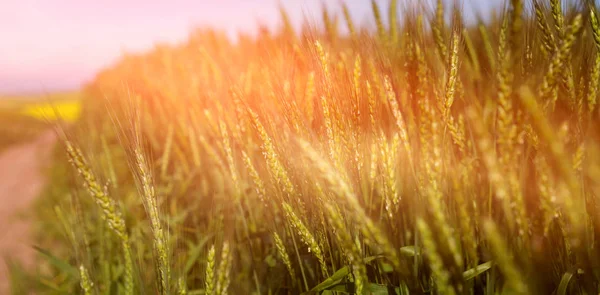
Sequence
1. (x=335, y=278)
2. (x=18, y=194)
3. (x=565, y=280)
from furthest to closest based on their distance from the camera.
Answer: (x=18, y=194), (x=335, y=278), (x=565, y=280)

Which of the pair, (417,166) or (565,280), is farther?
(417,166)

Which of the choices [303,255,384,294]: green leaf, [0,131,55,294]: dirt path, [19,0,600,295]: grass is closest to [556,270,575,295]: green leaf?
[19,0,600,295]: grass

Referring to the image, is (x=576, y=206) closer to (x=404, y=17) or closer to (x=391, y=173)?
(x=391, y=173)

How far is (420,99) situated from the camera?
2.67ft

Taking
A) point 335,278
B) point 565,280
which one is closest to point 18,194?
point 335,278

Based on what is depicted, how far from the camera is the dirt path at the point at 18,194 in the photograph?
3.41 m

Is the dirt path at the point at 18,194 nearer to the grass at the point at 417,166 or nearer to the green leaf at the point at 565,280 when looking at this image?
the grass at the point at 417,166

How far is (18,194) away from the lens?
5715mm

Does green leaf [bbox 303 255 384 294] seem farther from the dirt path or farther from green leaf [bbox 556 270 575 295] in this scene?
the dirt path

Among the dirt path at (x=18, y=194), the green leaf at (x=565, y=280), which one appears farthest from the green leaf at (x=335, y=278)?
the dirt path at (x=18, y=194)

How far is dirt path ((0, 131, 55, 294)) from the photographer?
341 cm

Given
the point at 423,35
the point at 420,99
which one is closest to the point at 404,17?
the point at 423,35

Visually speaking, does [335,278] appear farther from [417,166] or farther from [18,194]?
[18,194]

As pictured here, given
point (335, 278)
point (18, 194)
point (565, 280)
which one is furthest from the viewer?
point (18, 194)
